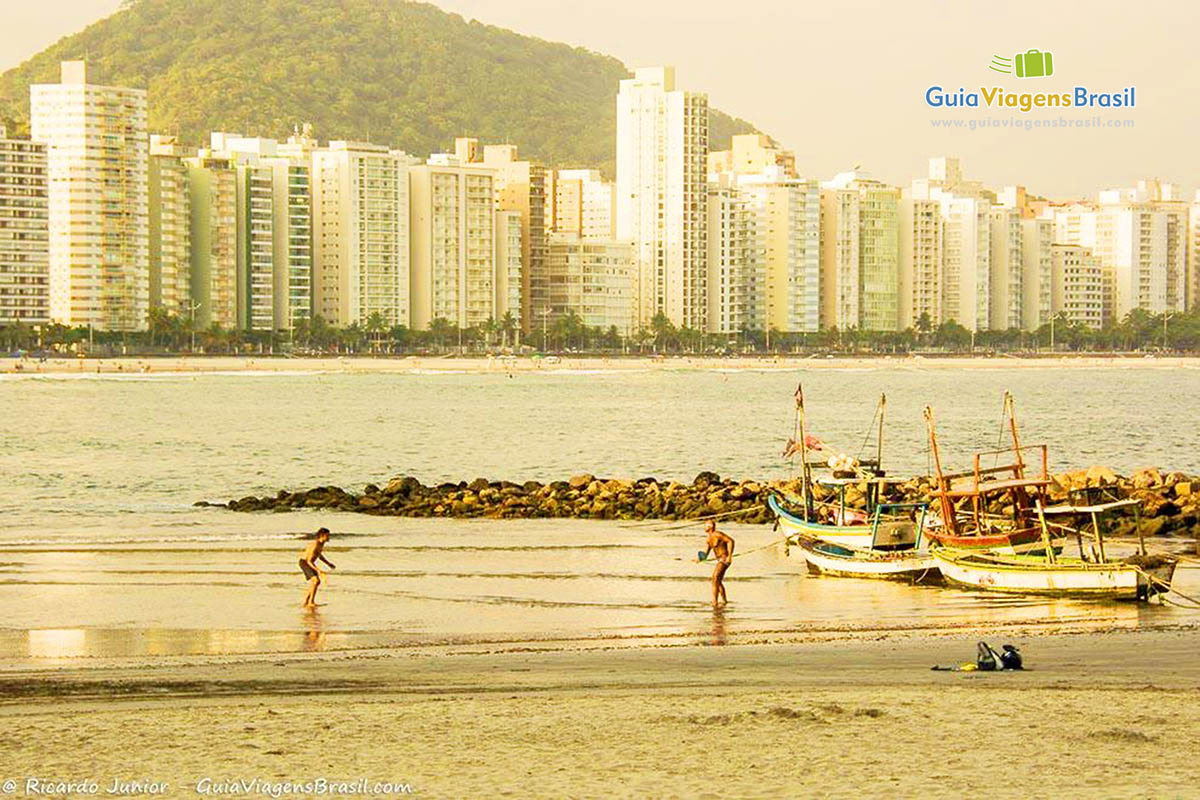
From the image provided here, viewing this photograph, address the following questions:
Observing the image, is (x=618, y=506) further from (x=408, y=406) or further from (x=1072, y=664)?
(x=408, y=406)

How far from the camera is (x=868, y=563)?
2603cm

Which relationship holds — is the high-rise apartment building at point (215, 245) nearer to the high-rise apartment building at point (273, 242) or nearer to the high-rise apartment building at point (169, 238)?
the high-rise apartment building at point (169, 238)

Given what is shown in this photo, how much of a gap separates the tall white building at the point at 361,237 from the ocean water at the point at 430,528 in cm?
6888

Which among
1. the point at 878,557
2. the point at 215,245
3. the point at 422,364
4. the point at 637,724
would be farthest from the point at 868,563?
the point at 215,245

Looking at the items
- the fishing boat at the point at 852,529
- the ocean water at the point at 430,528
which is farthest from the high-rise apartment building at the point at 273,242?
the fishing boat at the point at 852,529

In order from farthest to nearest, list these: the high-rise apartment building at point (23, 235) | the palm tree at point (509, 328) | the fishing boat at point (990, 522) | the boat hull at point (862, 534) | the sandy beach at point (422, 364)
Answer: the palm tree at point (509, 328) → the high-rise apartment building at point (23, 235) → the sandy beach at point (422, 364) → the boat hull at point (862, 534) → the fishing boat at point (990, 522)

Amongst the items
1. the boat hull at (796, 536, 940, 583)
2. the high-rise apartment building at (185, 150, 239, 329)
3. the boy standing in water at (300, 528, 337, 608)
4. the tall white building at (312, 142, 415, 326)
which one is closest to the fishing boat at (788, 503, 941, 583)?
the boat hull at (796, 536, 940, 583)

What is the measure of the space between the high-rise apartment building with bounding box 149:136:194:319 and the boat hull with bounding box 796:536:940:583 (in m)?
152

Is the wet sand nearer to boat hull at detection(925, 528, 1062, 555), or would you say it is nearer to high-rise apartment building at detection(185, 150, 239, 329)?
boat hull at detection(925, 528, 1062, 555)

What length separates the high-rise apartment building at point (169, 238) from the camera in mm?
173750

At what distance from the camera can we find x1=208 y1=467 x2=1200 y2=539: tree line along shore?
34.2 m

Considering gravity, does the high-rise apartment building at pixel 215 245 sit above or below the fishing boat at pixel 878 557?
above

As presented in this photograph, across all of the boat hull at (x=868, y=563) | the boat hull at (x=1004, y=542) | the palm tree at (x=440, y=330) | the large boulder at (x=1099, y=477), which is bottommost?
the boat hull at (x=868, y=563)

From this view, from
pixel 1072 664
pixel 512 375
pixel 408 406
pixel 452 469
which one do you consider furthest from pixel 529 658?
pixel 512 375
